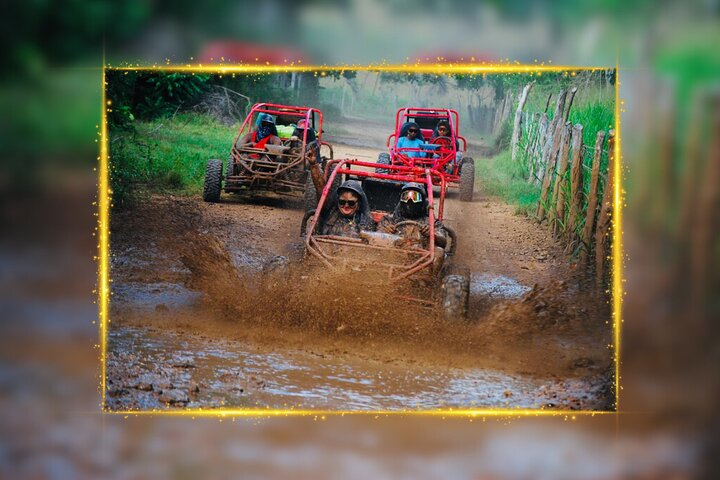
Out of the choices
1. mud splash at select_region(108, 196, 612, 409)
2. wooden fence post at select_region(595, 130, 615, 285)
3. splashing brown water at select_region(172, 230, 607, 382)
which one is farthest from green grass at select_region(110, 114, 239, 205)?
wooden fence post at select_region(595, 130, 615, 285)

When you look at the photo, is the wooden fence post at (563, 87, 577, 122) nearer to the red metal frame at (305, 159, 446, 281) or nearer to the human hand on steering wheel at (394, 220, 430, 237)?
the red metal frame at (305, 159, 446, 281)

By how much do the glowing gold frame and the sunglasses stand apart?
586 mm

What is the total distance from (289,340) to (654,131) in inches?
74.9

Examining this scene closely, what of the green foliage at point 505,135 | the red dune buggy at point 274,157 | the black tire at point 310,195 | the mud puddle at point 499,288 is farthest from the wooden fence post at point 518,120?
the black tire at point 310,195

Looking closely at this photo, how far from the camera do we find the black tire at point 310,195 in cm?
454

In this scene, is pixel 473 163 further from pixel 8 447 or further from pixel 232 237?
pixel 8 447

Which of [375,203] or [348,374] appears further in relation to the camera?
[375,203]

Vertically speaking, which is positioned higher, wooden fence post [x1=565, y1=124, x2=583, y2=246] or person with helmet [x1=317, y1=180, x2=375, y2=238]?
wooden fence post [x1=565, y1=124, x2=583, y2=246]

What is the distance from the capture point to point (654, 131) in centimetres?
414

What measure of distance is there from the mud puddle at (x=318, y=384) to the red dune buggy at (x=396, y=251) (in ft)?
1.08

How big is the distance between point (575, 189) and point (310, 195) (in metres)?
1.28

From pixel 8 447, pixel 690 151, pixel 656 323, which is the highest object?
pixel 690 151

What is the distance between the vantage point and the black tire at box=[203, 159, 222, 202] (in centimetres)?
441

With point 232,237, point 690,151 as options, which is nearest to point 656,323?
point 690,151
